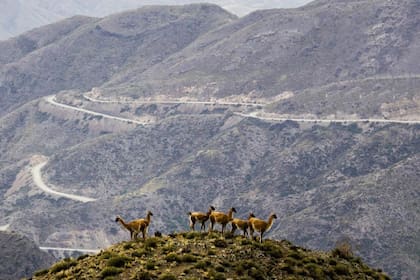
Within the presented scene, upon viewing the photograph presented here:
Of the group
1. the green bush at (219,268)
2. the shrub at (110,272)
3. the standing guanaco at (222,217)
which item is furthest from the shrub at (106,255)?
the standing guanaco at (222,217)

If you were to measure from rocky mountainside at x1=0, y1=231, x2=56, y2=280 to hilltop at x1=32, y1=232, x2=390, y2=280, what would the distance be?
4406 inches

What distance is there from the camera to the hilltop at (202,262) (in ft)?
202

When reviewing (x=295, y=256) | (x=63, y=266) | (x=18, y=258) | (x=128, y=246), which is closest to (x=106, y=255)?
(x=128, y=246)

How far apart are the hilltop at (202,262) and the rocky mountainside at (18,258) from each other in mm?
111900

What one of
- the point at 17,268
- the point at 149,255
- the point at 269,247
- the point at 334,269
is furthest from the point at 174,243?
the point at 17,268

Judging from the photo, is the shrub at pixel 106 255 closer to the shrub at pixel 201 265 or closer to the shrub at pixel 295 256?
the shrub at pixel 201 265

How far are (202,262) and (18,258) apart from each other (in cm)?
12689

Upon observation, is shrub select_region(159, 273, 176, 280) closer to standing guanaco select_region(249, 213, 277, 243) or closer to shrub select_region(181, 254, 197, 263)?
shrub select_region(181, 254, 197, 263)

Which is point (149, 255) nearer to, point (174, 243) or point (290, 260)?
point (174, 243)

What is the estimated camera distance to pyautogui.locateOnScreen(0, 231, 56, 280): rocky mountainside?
582 ft

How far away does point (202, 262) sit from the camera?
62.1 meters

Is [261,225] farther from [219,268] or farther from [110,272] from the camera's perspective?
[110,272]

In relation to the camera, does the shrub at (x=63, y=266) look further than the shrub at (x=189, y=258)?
Yes

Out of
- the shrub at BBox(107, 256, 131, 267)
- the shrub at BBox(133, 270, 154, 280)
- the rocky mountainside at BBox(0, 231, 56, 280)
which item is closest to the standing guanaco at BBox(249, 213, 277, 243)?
the shrub at BBox(107, 256, 131, 267)
